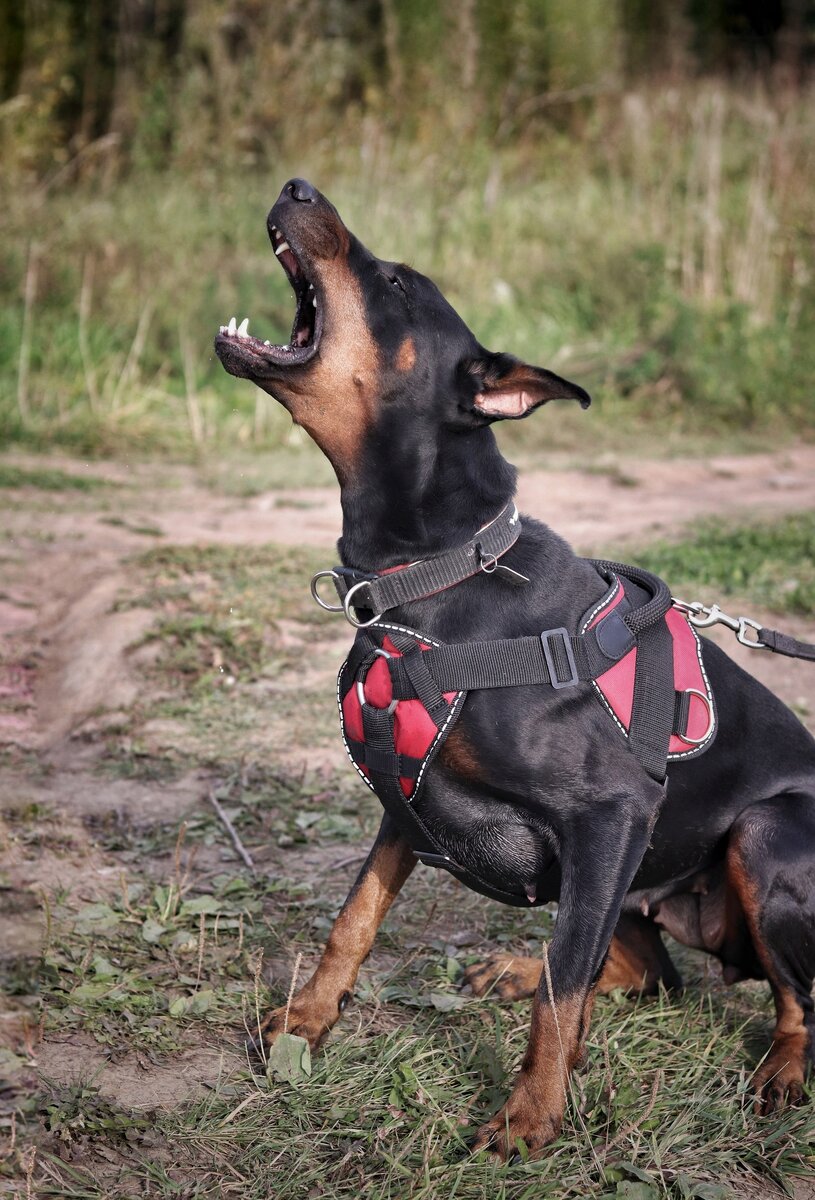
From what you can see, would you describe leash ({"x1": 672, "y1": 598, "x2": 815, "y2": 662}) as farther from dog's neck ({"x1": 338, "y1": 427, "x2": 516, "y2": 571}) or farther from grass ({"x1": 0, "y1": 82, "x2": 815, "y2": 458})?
grass ({"x1": 0, "y1": 82, "x2": 815, "y2": 458})

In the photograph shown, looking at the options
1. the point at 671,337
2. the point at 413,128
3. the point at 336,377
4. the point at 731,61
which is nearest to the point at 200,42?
the point at 413,128

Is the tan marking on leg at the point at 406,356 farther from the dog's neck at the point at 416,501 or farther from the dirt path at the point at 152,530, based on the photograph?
the dirt path at the point at 152,530

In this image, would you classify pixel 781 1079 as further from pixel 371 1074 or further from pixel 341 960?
pixel 341 960

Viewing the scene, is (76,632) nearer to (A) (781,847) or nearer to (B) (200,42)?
(A) (781,847)

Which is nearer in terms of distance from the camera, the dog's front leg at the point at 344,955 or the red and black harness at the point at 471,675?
the red and black harness at the point at 471,675

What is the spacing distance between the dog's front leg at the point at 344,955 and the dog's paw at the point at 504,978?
0.38 metres

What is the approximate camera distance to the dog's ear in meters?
2.62

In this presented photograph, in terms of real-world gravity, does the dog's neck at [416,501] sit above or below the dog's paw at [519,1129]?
above

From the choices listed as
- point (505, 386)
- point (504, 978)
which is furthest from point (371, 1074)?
point (505, 386)

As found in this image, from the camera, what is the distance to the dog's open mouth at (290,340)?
262 centimetres

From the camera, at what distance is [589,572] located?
2.76 m

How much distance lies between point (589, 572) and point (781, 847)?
728 mm

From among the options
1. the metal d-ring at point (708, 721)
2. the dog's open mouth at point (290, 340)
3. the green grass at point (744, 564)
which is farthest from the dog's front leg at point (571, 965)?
the green grass at point (744, 564)

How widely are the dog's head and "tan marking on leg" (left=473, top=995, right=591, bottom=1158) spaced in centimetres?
119
